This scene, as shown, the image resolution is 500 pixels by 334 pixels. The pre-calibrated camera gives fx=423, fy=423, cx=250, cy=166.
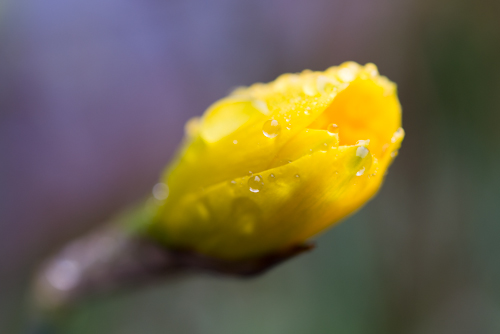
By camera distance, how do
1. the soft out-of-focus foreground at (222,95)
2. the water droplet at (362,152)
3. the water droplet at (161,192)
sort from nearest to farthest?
the water droplet at (362,152), the water droplet at (161,192), the soft out-of-focus foreground at (222,95)

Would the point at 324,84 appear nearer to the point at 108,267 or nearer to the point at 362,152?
the point at 362,152

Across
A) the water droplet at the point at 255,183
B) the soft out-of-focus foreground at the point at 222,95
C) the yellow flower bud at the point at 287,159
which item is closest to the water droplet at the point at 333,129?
the yellow flower bud at the point at 287,159

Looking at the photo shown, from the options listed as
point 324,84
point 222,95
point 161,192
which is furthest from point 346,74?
point 222,95

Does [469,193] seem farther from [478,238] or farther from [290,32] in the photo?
[290,32]

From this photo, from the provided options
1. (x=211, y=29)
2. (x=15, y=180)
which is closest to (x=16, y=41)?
(x=15, y=180)

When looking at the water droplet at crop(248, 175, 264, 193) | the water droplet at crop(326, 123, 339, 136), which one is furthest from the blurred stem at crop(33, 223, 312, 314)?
the water droplet at crop(326, 123, 339, 136)

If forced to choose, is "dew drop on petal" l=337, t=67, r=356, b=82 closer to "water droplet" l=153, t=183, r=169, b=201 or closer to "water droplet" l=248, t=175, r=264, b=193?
"water droplet" l=248, t=175, r=264, b=193

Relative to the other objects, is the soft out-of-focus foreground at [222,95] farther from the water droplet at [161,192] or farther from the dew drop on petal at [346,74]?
the dew drop on petal at [346,74]
